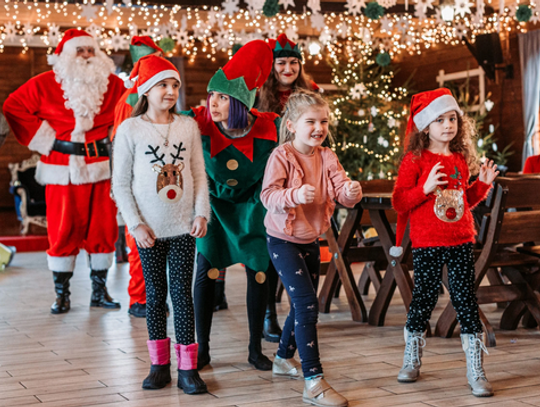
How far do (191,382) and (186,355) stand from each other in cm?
10

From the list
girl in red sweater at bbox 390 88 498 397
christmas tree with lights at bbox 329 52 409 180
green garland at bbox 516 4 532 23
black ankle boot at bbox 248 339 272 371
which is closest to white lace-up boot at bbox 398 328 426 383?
girl in red sweater at bbox 390 88 498 397

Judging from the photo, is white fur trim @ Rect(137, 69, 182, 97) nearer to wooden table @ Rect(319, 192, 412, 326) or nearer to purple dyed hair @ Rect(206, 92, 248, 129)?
purple dyed hair @ Rect(206, 92, 248, 129)

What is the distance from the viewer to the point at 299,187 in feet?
8.18

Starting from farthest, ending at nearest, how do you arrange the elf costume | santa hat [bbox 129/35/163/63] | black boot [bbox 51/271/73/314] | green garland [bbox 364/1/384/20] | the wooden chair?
green garland [bbox 364/1/384/20] → black boot [bbox 51/271/73/314] → santa hat [bbox 129/35/163/63] → the elf costume → the wooden chair

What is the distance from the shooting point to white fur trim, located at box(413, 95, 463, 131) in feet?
8.70

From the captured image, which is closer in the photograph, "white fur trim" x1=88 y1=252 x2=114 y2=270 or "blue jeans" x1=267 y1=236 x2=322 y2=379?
"blue jeans" x1=267 y1=236 x2=322 y2=379

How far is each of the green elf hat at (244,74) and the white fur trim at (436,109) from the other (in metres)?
0.69

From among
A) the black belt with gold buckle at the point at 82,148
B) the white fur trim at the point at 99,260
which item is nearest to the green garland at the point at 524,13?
the black belt with gold buckle at the point at 82,148

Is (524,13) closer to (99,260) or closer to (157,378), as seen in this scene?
(99,260)

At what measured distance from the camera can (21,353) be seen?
130 inches

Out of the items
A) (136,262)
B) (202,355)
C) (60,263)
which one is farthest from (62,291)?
(202,355)

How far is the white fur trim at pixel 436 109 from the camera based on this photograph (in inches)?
104

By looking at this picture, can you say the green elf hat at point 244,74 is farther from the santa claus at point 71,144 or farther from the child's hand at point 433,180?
the santa claus at point 71,144

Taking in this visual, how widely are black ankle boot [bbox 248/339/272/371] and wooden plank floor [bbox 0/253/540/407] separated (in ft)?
0.11
